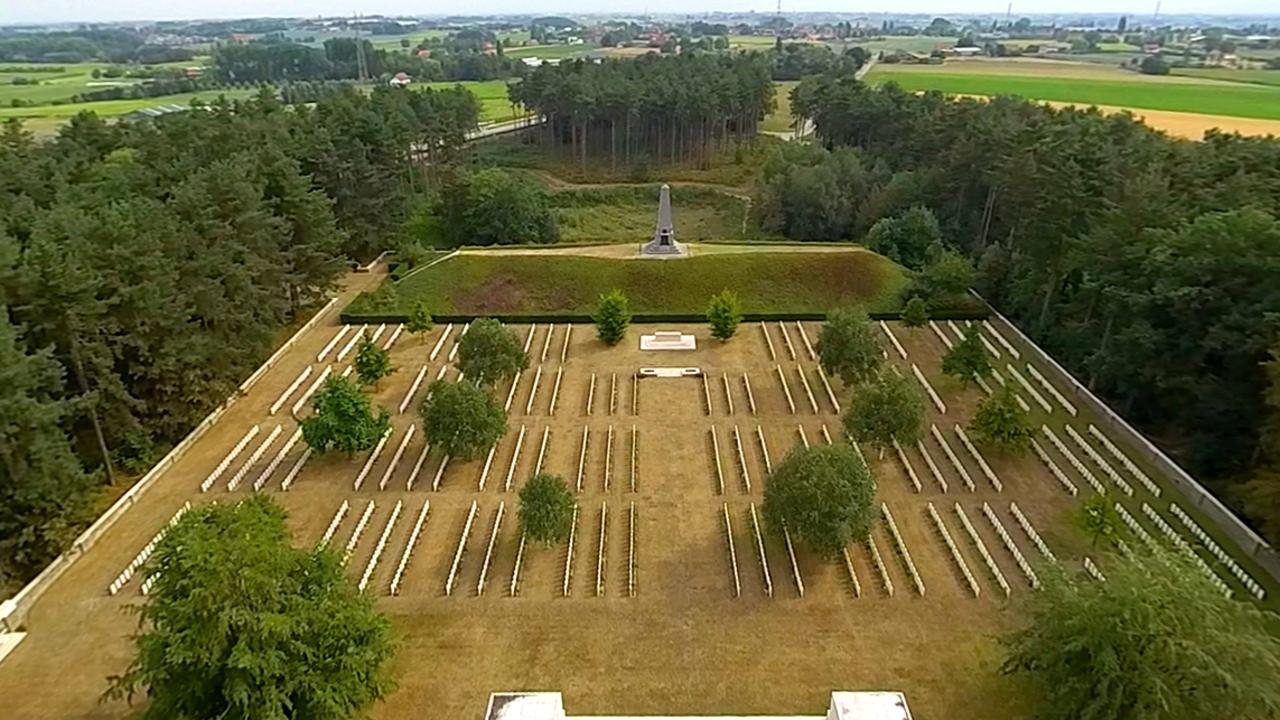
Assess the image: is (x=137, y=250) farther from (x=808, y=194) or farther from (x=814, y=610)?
(x=808, y=194)

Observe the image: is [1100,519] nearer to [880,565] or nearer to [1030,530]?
[1030,530]

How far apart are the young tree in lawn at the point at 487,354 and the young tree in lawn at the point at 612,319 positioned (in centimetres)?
716

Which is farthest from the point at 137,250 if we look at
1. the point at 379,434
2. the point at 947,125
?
the point at 947,125

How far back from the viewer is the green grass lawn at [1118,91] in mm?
76688

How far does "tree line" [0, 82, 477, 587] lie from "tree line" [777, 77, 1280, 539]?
34.6 metres

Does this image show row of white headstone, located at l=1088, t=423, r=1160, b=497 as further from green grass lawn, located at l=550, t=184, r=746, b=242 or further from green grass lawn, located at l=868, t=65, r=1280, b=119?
green grass lawn, located at l=868, t=65, r=1280, b=119

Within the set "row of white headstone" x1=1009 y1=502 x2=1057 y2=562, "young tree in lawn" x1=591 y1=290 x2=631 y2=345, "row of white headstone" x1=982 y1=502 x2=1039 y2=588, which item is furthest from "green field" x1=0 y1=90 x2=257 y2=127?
"row of white headstone" x1=1009 y1=502 x2=1057 y2=562

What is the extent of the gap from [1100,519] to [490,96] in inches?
4157

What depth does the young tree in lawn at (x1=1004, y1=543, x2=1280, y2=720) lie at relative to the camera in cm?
1492

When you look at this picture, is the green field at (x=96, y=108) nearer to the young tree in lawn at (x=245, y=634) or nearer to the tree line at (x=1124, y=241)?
the tree line at (x=1124, y=241)

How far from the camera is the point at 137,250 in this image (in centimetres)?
2884

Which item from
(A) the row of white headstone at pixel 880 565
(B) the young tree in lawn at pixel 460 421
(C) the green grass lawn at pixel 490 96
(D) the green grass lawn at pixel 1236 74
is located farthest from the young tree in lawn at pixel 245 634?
(D) the green grass lawn at pixel 1236 74

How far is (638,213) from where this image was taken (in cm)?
7175

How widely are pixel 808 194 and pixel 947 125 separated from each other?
1129 cm
